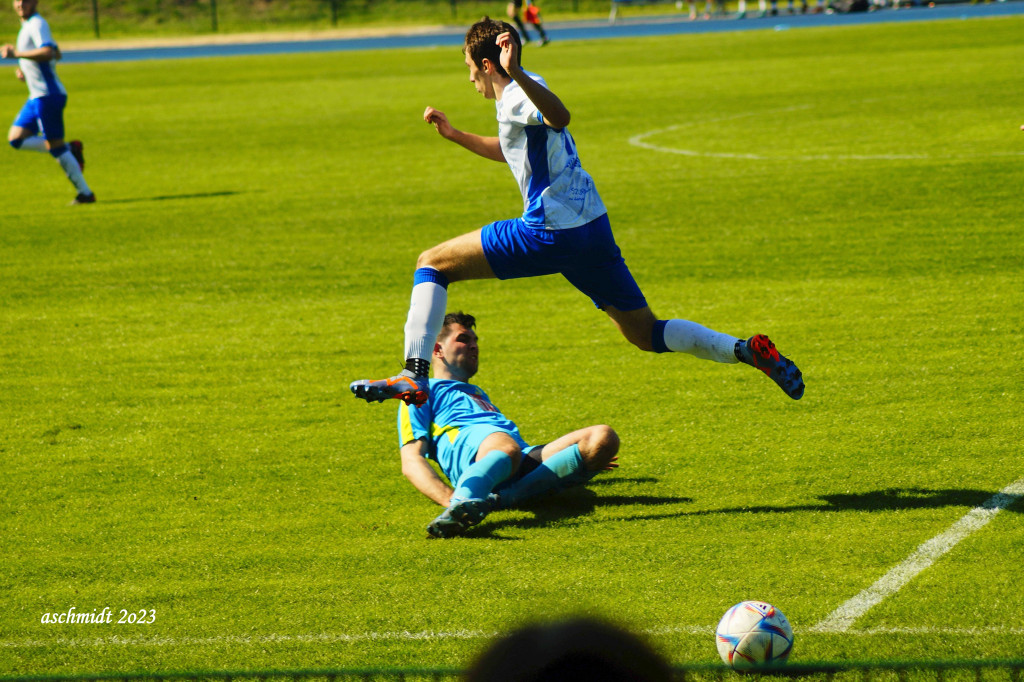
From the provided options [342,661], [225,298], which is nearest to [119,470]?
Answer: [342,661]

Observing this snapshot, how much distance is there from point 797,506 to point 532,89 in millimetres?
2485

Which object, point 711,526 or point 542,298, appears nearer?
point 711,526

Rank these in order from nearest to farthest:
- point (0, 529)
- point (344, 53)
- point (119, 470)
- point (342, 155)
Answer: point (0, 529) → point (119, 470) → point (342, 155) → point (344, 53)

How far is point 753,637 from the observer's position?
14.0 ft

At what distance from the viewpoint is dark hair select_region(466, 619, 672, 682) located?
4.96ft

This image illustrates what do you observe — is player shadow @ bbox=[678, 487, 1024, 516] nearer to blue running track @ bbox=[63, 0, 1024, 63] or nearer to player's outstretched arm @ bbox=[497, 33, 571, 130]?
player's outstretched arm @ bbox=[497, 33, 571, 130]

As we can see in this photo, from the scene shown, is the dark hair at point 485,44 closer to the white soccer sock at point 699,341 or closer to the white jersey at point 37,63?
the white soccer sock at point 699,341

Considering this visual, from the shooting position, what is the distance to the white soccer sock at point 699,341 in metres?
6.12

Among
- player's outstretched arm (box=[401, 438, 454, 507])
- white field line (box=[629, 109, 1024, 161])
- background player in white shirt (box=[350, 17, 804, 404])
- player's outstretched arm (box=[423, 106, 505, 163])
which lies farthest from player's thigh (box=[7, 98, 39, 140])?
player's outstretched arm (box=[401, 438, 454, 507])

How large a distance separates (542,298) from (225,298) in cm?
307

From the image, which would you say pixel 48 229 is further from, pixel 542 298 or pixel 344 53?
pixel 344 53

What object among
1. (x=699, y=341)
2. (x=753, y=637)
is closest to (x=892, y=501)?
(x=699, y=341)

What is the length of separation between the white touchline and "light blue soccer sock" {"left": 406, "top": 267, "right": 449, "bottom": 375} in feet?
8.11

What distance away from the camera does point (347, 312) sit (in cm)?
1038
